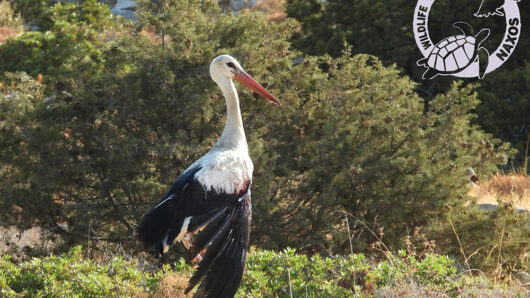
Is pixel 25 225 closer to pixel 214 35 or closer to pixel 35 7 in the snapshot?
pixel 214 35

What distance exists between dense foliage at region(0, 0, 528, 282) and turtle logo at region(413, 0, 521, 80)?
5055mm

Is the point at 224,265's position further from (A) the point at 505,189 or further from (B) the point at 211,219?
(A) the point at 505,189

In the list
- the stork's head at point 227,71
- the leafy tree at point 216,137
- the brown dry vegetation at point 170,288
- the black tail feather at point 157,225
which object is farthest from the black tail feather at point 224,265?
the leafy tree at point 216,137

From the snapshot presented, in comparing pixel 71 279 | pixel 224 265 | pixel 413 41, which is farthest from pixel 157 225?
pixel 413 41

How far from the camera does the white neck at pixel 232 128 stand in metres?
5.52

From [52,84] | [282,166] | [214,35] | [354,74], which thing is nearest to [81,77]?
[52,84]

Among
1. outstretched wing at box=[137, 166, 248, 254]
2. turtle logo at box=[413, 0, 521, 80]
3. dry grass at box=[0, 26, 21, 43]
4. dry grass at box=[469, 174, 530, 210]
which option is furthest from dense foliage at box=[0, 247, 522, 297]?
dry grass at box=[0, 26, 21, 43]

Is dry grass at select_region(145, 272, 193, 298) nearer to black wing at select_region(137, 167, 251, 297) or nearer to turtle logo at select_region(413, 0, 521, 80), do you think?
black wing at select_region(137, 167, 251, 297)

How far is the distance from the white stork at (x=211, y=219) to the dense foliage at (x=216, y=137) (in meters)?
1.57

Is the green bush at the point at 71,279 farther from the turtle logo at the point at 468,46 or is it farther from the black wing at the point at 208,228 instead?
the turtle logo at the point at 468,46

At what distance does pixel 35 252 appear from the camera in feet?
23.5

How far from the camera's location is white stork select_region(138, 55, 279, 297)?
4.50 m

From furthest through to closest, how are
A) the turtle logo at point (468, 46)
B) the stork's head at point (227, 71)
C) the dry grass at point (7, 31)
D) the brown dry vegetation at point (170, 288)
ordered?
1. the dry grass at point (7, 31)
2. the turtle logo at point (468, 46)
3. the stork's head at point (227, 71)
4. the brown dry vegetation at point (170, 288)

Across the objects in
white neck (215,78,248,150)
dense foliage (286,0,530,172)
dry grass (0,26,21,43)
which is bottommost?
dry grass (0,26,21,43)
